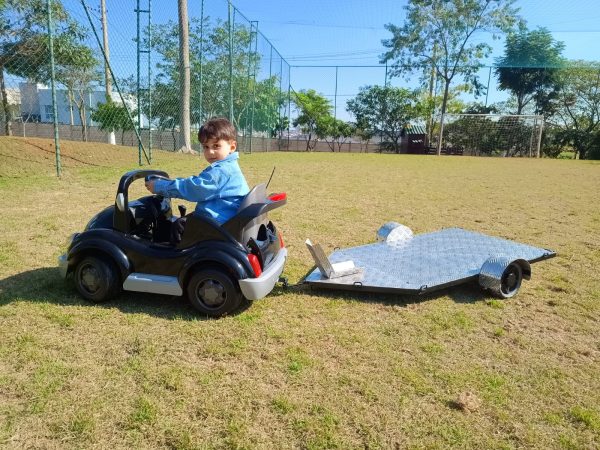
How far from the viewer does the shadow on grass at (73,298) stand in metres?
2.81

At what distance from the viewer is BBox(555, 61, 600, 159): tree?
37094 millimetres

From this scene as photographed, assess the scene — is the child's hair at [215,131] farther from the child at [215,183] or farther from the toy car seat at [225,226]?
the toy car seat at [225,226]

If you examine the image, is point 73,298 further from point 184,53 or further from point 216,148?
point 184,53

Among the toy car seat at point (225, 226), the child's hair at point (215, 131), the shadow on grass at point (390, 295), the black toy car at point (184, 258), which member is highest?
the child's hair at point (215, 131)

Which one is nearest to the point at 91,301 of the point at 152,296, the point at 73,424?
the point at 152,296

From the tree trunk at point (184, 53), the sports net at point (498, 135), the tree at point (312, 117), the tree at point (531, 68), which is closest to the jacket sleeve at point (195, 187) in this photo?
the tree trunk at point (184, 53)

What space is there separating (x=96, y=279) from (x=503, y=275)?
9.00ft

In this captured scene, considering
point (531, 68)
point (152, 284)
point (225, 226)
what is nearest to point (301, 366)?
point (225, 226)

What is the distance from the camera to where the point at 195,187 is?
2660 millimetres

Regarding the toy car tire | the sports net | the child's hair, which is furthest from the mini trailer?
the sports net

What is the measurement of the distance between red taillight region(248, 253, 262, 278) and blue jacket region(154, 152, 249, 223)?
28 cm

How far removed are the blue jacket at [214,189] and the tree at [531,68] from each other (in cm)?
3753

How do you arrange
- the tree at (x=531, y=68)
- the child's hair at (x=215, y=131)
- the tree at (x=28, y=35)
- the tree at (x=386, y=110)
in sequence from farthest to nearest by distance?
the tree at (x=386, y=110), the tree at (x=531, y=68), the tree at (x=28, y=35), the child's hair at (x=215, y=131)

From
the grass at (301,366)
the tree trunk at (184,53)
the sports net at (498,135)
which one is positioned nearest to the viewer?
the grass at (301,366)
